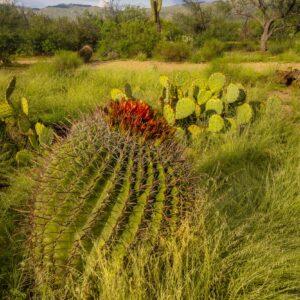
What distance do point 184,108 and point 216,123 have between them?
37 cm

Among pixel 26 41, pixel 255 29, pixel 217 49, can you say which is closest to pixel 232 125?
pixel 217 49

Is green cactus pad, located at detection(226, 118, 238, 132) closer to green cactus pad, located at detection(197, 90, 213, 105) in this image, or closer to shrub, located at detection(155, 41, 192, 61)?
green cactus pad, located at detection(197, 90, 213, 105)

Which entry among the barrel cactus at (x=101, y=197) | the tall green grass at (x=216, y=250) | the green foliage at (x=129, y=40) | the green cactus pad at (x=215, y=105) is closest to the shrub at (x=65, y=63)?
the green foliage at (x=129, y=40)

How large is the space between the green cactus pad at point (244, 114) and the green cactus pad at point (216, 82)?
0.35m

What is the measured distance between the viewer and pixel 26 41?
19.5m

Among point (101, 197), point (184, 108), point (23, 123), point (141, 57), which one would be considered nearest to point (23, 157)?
point (23, 123)

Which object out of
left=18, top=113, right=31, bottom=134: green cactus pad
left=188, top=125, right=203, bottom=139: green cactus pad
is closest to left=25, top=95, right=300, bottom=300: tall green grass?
left=188, top=125, right=203, bottom=139: green cactus pad

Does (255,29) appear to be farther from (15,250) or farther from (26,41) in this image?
(15,250)

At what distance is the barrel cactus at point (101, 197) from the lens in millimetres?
1771

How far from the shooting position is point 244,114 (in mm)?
4457

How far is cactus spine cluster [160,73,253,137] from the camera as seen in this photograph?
4.19 m

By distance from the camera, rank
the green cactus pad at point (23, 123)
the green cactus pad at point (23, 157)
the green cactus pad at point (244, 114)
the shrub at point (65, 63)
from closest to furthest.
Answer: the green cactus pad at point (23, 157) < the green cactus pad at point (23, 123) < the green cactus pad at point (244, 114) < the shrub at point (65, 63)

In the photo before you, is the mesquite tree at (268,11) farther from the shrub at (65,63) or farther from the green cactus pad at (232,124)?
the green cactus pad at (232,124)

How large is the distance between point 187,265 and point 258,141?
254 centimetres
